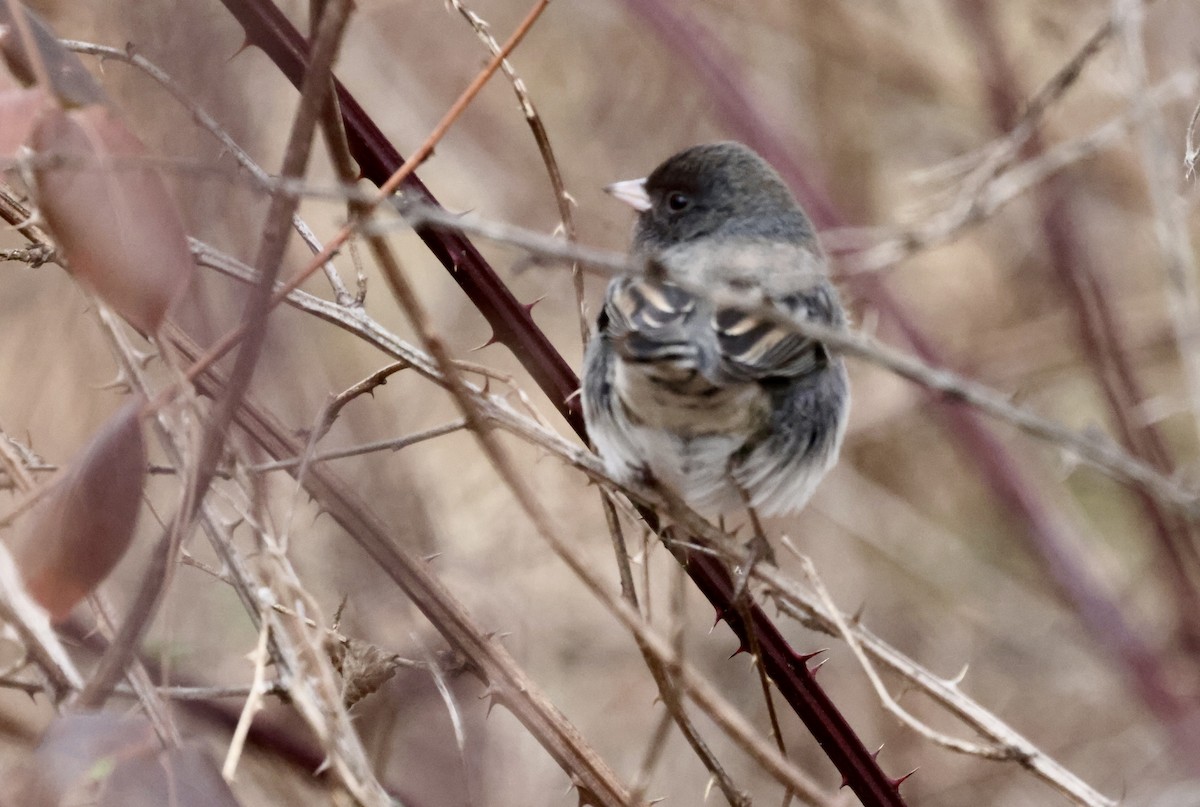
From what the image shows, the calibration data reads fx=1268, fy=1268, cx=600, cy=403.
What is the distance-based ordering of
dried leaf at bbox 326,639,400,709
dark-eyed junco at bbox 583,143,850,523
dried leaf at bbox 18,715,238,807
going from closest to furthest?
dried leaf at bbox 18,715,238,807
dried leaf at bbox 326,639,400,709
dark-eyed junco at bbox 583,143,850,523

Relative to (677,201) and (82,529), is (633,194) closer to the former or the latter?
(677,201)

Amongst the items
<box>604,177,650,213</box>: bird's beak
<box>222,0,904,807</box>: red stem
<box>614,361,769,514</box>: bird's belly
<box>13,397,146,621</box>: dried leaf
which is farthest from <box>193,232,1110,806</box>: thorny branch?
<box>604,177,650,213</box>: bird's beak

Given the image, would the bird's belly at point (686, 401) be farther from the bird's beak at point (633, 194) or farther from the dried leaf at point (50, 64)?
the dried leaf at point (50, 64)

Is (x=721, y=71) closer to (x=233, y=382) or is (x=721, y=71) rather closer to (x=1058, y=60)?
(x=1058, y=60)

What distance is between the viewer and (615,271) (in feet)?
3.46

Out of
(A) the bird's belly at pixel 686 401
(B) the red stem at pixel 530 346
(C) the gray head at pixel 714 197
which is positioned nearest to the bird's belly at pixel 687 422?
(A) the bird's belly at pixel 686 401

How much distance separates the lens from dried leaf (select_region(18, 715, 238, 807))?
1.08m

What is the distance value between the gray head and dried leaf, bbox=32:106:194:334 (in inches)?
72.1

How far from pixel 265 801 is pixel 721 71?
94.6 inches

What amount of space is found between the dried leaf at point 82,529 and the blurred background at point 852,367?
1.70m

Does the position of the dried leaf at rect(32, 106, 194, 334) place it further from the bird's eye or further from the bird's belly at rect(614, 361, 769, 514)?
the bird's eye

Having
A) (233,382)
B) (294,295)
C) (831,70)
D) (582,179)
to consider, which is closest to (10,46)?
(233,382)

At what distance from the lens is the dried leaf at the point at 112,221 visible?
116 centimetres

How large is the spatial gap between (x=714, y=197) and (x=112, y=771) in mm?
2155
